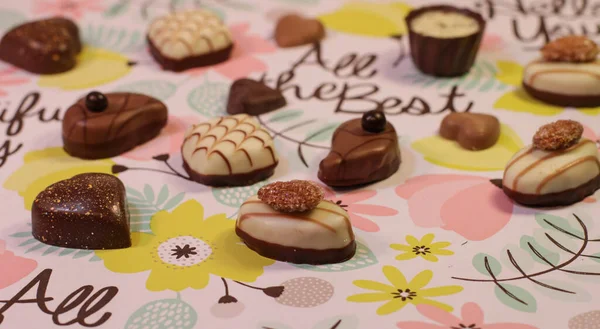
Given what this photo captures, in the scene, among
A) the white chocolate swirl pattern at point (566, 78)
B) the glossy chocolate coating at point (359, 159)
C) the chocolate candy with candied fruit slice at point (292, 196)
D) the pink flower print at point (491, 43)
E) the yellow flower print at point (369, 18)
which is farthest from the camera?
the yellow flower print at point (369, 18)

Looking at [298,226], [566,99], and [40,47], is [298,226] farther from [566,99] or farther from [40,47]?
[40,47]

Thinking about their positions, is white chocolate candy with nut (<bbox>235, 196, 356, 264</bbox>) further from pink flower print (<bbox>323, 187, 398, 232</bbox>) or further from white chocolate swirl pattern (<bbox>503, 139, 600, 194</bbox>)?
white chocolate swirl pattern (<bbox>503, 139, 600, 194</bbox>)

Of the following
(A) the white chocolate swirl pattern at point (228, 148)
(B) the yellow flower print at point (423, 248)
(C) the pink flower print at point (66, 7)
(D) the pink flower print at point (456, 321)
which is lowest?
(D) the pink flower print at point (456, 321)

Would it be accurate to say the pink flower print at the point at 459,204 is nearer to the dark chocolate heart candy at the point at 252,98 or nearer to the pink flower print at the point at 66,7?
the dark chocolate heart candy at the point at 252,98

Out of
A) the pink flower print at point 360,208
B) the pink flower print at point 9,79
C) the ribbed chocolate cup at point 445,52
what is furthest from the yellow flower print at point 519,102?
the pink flower print at point 9,79

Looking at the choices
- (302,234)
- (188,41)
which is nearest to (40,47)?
(188,41)
